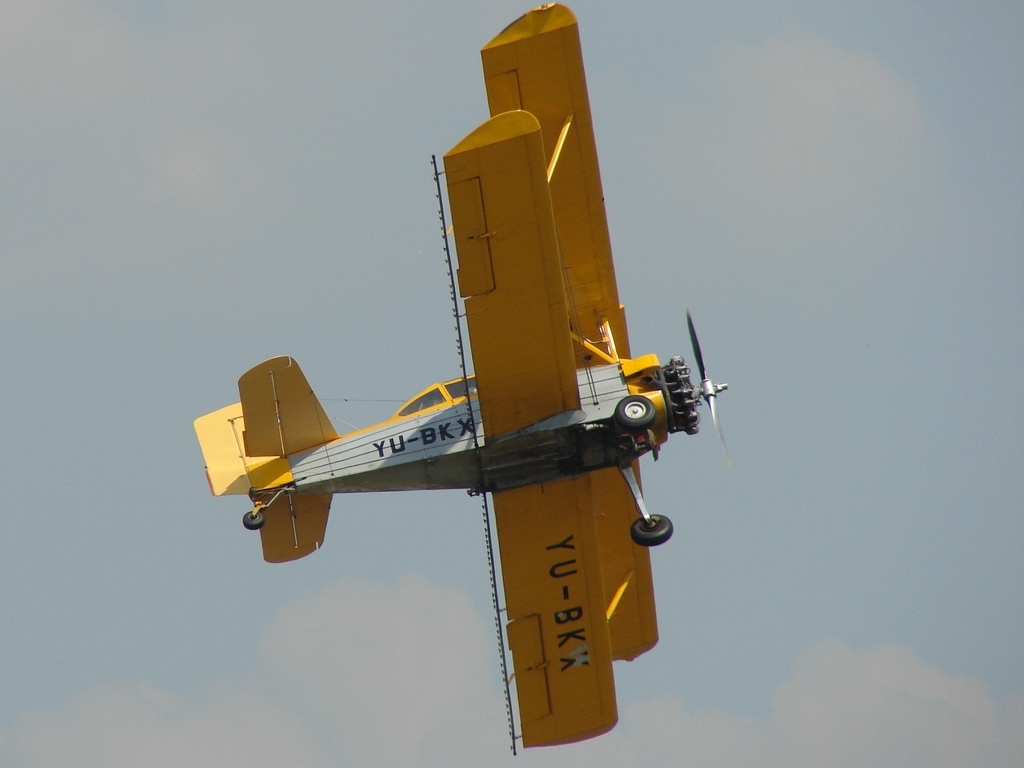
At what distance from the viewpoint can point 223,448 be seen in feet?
63.8

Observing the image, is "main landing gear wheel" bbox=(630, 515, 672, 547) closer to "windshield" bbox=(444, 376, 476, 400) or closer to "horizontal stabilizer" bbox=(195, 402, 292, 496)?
"windshield" bbox=(444, 376, 476, 400)

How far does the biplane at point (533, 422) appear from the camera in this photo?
16891 millimetres

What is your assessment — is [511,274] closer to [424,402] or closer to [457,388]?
[457,388]

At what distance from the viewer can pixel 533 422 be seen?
17734mm

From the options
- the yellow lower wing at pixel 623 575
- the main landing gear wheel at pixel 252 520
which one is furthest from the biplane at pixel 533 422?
the yellow lower wing at pixel 623 575

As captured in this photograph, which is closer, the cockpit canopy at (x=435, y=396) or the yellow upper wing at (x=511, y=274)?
the yellow upper wing at (x=511, y=274)

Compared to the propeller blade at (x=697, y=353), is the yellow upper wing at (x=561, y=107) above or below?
above

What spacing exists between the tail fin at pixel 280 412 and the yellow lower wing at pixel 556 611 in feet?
8.30

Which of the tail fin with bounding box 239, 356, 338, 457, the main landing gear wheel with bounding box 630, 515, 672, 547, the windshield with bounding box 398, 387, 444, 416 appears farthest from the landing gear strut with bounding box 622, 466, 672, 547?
the tail fin with bounding box 239, 356, 338, 457

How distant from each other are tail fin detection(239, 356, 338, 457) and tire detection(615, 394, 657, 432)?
147 inches

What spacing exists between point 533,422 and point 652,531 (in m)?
1.96

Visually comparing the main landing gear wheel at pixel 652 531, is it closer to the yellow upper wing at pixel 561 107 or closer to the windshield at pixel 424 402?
the yellow upper wing at pixel 561 107

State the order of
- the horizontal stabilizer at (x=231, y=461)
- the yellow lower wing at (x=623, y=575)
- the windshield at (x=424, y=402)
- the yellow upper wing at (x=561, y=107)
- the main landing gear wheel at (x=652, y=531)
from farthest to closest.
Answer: the yellow lower wing at (x=623, y=575) → the horizontal stabilizer at (x=231, y=461) → the windshield at (x=424, y=402) → the yellow upper wing at (x=561, y=107) → the main landing gear wheel at (x=652, y=531)

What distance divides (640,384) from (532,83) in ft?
13.0
